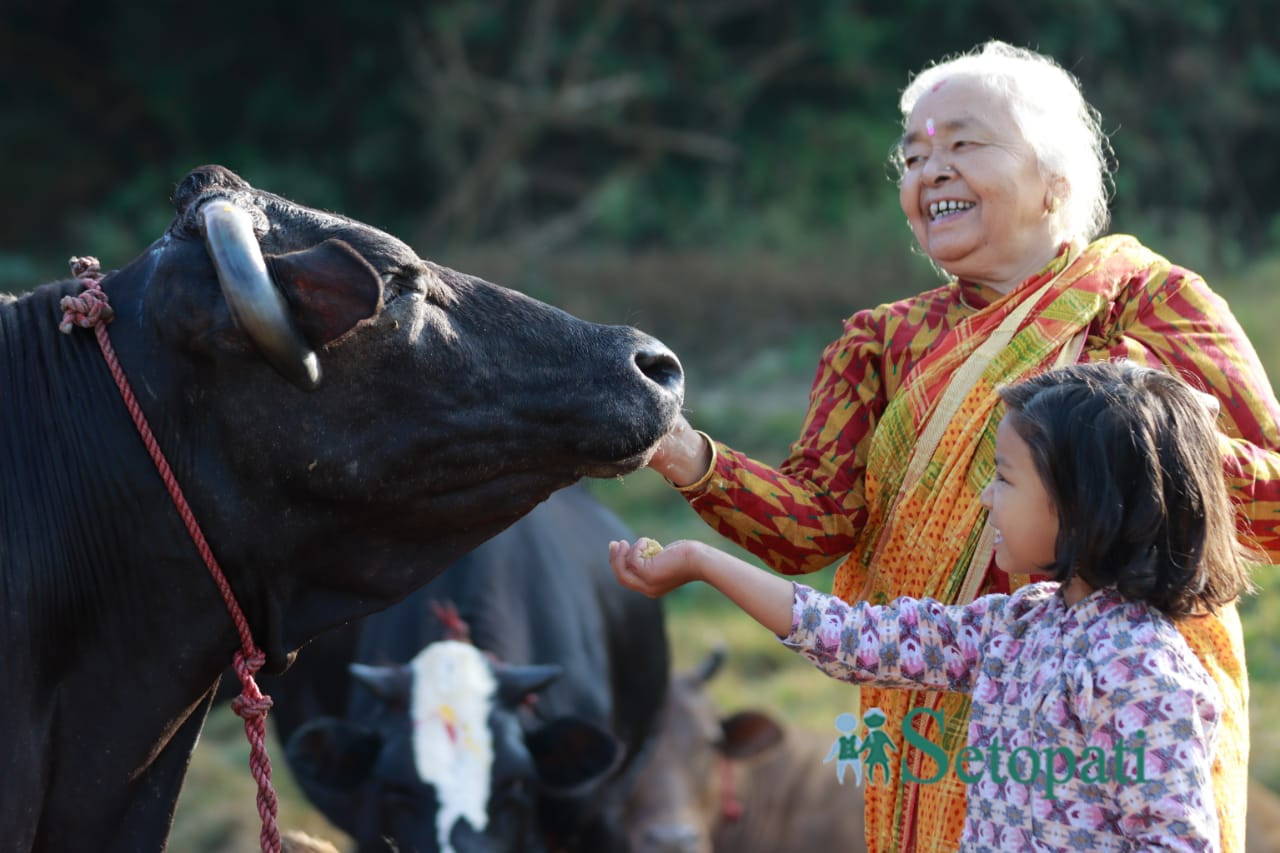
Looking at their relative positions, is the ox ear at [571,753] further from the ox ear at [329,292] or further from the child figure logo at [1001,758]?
the ox ear at [329,292]

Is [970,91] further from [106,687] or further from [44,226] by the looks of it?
[44,226]

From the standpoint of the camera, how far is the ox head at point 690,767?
6012 millimetres

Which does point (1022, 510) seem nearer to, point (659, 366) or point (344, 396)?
point (659, 366)

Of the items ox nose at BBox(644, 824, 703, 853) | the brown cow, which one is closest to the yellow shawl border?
ox nose at BBox(644, 824, 703, 853)

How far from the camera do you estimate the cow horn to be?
2250 mm

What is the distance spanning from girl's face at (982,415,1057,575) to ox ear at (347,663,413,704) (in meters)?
2.57

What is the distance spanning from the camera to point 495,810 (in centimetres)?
445

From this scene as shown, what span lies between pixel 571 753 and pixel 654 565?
7.34ft

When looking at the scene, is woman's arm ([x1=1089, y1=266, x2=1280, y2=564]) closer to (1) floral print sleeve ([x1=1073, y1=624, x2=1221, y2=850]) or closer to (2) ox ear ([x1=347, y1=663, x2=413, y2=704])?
(1) floral print sleeve ([x1=1073, y1=624, x2=1221, y2=850])

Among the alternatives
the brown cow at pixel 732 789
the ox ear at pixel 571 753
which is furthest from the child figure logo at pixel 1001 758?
the brown cow at pixel 732 789

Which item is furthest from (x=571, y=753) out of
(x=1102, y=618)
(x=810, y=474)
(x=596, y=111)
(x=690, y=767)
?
(x=596, y=111)

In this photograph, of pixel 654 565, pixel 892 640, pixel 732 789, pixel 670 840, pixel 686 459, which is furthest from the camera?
pixel 732 789

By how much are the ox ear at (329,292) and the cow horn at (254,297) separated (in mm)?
33

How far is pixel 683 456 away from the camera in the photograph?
9.62ft
